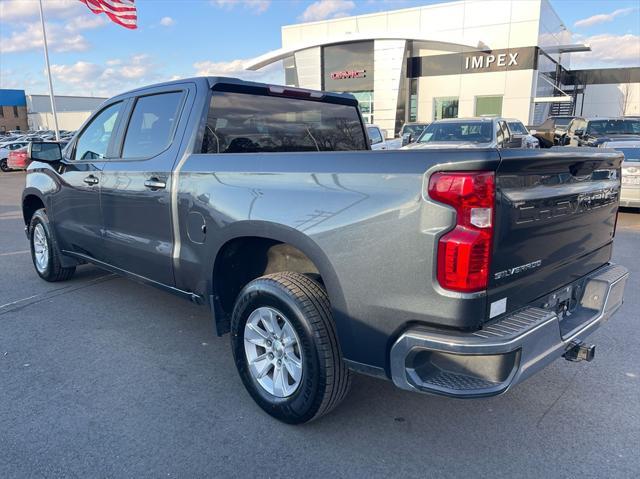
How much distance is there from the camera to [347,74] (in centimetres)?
3431

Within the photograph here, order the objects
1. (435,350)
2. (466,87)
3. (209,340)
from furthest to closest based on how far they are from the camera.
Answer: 1. (466,87)
2. (209,340)
3. (435,350)

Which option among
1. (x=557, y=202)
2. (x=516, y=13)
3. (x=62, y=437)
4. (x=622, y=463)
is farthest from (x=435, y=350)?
(x=516, y=13)

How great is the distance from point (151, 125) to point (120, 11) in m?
15.8

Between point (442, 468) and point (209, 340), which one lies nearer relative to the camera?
point (442, 468)

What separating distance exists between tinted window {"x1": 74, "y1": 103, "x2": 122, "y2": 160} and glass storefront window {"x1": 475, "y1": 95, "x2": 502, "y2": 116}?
30.2 m

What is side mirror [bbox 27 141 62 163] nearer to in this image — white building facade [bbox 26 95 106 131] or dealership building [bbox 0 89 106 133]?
white building facade [bbox 26 95 106 131]

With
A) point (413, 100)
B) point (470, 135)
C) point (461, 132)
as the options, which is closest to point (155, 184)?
point (470, 135)

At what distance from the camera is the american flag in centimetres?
1664

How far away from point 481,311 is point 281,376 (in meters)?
1.29

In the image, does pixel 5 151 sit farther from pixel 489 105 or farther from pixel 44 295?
pixel 489 105

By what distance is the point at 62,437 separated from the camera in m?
2.79

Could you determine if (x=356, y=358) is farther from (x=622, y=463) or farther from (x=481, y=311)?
(x=622, y=463)

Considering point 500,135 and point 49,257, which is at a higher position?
point 500,135

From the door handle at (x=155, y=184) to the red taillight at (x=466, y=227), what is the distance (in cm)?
207
